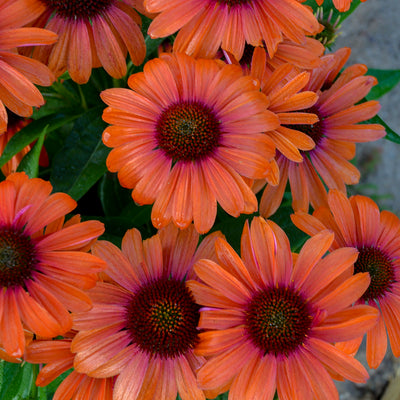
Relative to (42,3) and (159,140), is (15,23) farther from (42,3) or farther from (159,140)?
(159,140)

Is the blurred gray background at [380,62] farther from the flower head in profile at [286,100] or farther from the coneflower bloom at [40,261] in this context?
the coneflower bloom at [40,261]

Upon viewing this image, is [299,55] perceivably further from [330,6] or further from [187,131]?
[330,6]

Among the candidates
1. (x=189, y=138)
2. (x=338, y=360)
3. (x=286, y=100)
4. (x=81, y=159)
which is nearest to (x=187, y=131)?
(x=189, y=138)

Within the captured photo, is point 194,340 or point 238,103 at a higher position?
point 238,103

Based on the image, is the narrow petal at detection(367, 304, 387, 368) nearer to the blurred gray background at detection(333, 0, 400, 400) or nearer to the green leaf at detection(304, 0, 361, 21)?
the green leaf at detection(304, 0, 361, 21)

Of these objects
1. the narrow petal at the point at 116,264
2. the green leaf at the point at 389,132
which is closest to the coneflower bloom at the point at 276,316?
the narrow petal at the point at 116,264

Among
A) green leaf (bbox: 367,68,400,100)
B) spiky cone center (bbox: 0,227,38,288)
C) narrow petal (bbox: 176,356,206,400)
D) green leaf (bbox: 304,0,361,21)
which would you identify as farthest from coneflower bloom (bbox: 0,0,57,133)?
green leaf (bbox: 367,68,400,100)

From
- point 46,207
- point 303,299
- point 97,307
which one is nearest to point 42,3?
point 46,207
